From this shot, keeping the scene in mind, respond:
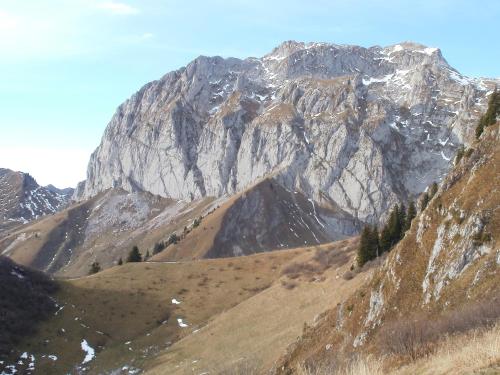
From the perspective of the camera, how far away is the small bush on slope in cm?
7706

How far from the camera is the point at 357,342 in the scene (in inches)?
1346

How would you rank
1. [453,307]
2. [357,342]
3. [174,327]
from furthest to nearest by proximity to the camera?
[174,327], [357,342], [453,307]

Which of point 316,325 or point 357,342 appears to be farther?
point 316,325

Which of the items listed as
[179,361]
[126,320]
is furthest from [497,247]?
[126,320]

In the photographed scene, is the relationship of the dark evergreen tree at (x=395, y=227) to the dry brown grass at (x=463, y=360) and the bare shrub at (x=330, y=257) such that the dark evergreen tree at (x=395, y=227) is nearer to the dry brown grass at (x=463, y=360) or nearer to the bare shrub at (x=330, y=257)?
the bare shrub at (x=330, y=257)

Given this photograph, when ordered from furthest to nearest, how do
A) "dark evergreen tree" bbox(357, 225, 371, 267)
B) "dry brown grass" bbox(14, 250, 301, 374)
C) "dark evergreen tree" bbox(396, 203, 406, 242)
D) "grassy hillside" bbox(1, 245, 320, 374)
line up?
1. "dry brown grass" bbox(14, 250, 301, 374)
2. "grassy hillside" bbox(1, 245, 320, 374)
3. "dark evergreen tree" bbox(396, 203, 406, 242)
4. "dark evergreen tree" bbox(357, 225, 371, 267)

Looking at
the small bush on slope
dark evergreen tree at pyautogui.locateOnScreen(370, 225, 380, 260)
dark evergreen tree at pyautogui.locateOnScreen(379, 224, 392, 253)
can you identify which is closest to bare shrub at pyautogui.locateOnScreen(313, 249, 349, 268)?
dark evergreen tree at pyautogui.locateOnScreen(379, 224, 392, 253)

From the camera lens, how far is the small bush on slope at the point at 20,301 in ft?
253

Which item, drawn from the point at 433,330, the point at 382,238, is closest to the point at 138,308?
the point at 382,238

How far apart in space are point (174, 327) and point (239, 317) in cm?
1794

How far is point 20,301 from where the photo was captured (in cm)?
8738

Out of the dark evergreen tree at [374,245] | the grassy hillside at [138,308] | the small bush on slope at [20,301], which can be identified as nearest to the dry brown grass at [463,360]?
the dark evergreen tree at [374,245]

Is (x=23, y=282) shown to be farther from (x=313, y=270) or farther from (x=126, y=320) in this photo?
(x=313, y=270)

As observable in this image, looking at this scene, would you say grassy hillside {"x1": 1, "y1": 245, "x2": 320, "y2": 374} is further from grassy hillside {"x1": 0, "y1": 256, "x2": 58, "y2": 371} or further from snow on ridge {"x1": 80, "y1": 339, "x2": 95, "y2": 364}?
grassy hillside {"x1": 0, "y1": 256, "x2": 58, "y2": 371}
